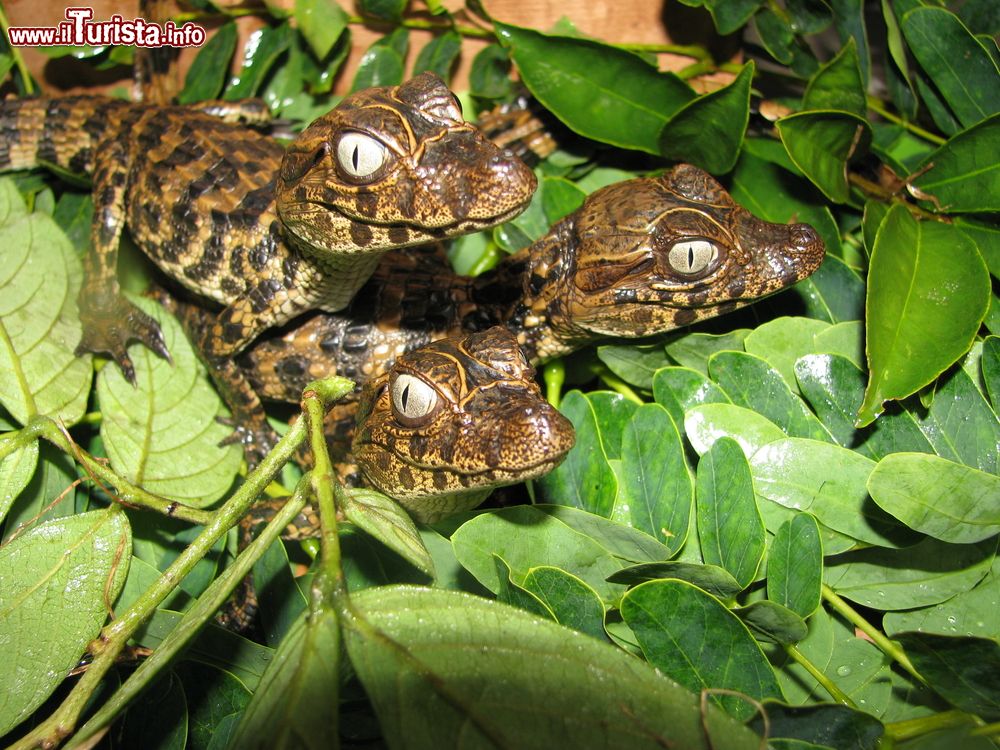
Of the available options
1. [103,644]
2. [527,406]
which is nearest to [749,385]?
[527,406]

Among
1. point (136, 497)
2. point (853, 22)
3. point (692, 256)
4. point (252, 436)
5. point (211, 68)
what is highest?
point (853, 22)

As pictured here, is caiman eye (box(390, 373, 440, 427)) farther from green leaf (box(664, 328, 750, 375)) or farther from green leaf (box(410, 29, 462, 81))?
green leaf (box(410, 29, 462, 81))

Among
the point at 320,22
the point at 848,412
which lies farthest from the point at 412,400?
the point at 320,22

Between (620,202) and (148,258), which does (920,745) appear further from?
(148,258)

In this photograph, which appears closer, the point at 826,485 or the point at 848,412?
the point at 826,485

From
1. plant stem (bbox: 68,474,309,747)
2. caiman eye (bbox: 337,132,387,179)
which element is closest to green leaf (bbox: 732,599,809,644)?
plant stem (bbox: 68,474,309,747)

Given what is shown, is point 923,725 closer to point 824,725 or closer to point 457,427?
point 824,725
